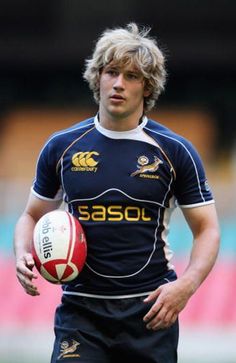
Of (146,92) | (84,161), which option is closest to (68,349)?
(84,161)

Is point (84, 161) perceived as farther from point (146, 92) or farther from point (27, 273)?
point (27, 273)

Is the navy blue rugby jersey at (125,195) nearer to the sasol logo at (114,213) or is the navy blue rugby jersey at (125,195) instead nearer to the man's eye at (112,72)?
the sasol logo at (114,213)

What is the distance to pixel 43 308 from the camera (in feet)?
38.7

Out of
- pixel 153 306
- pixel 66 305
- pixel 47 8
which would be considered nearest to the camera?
pixel 153 306

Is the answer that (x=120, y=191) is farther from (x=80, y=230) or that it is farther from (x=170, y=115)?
(x=170, y=115)

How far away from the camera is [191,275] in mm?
6473

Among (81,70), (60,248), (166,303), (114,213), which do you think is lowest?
(166,303)

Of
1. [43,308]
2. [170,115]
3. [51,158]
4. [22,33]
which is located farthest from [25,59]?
[51,158]

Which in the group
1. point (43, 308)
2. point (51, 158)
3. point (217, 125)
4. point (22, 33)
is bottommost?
point (43, 308)

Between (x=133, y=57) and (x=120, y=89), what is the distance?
0.63 ft

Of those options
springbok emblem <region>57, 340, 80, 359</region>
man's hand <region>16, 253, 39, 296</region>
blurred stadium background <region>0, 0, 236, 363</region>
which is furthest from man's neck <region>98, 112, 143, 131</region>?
blurred stadium background <region>0, 0, 236, 363</region>

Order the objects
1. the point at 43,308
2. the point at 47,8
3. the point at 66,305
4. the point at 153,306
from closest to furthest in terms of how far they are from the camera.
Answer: the point at 153,306
the point at 66,305
the point at 43,308
the point at 47,8

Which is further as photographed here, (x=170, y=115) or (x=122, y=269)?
(x=170, y=115)

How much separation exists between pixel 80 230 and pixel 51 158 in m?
0.47
